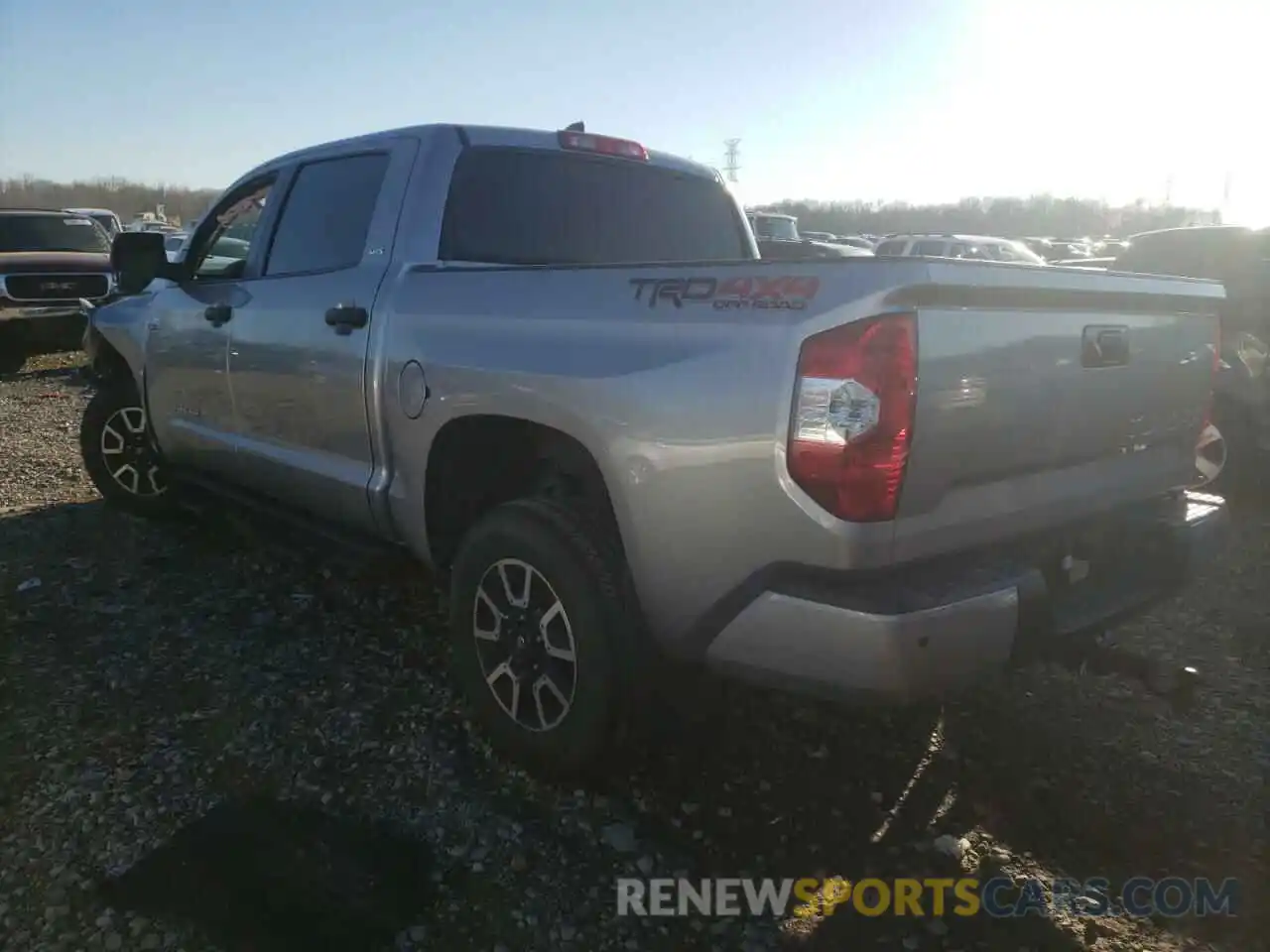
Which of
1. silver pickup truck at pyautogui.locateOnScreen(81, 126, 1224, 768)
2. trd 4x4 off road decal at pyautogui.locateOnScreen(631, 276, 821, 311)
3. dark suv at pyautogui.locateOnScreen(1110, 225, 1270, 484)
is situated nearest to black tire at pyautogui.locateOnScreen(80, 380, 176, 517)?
silver pickup truck at pyautogui.locateOnScreen(81, 126, 1224, 768)

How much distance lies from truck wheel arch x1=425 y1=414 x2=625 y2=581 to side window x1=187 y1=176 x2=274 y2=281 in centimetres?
182

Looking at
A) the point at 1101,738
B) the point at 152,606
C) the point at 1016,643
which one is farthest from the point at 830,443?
the point at 152,606

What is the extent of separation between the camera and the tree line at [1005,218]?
61.3 m

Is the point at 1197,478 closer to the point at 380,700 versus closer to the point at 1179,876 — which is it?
the point at 1179,876

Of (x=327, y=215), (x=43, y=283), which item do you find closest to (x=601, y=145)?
(x=327, y=215)

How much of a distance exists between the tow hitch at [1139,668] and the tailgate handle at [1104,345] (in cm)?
73

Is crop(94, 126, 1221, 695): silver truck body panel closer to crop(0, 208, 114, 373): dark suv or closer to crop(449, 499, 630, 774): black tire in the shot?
crop(449, 499, 630, 774): black tire

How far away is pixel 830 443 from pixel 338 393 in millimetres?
2062

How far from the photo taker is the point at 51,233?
12.7 meters

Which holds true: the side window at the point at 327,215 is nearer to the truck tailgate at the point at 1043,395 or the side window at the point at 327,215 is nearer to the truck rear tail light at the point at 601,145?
the truck rear tail light at the point at 601,145

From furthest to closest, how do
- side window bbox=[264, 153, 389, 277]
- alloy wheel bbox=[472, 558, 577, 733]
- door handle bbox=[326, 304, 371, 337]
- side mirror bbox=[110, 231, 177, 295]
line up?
side mirror bbox=[110, 231, 177, 295] → side window bbox=[264, 153, 389, 277] → door handle bbox=[326, 304, 371, 337] → alloy wheel bbox=[472, 558, 577, 733]

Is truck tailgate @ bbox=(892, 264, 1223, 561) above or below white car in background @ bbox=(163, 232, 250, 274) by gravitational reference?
below

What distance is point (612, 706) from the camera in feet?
8.67

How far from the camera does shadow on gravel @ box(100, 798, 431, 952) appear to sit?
2.33 m
